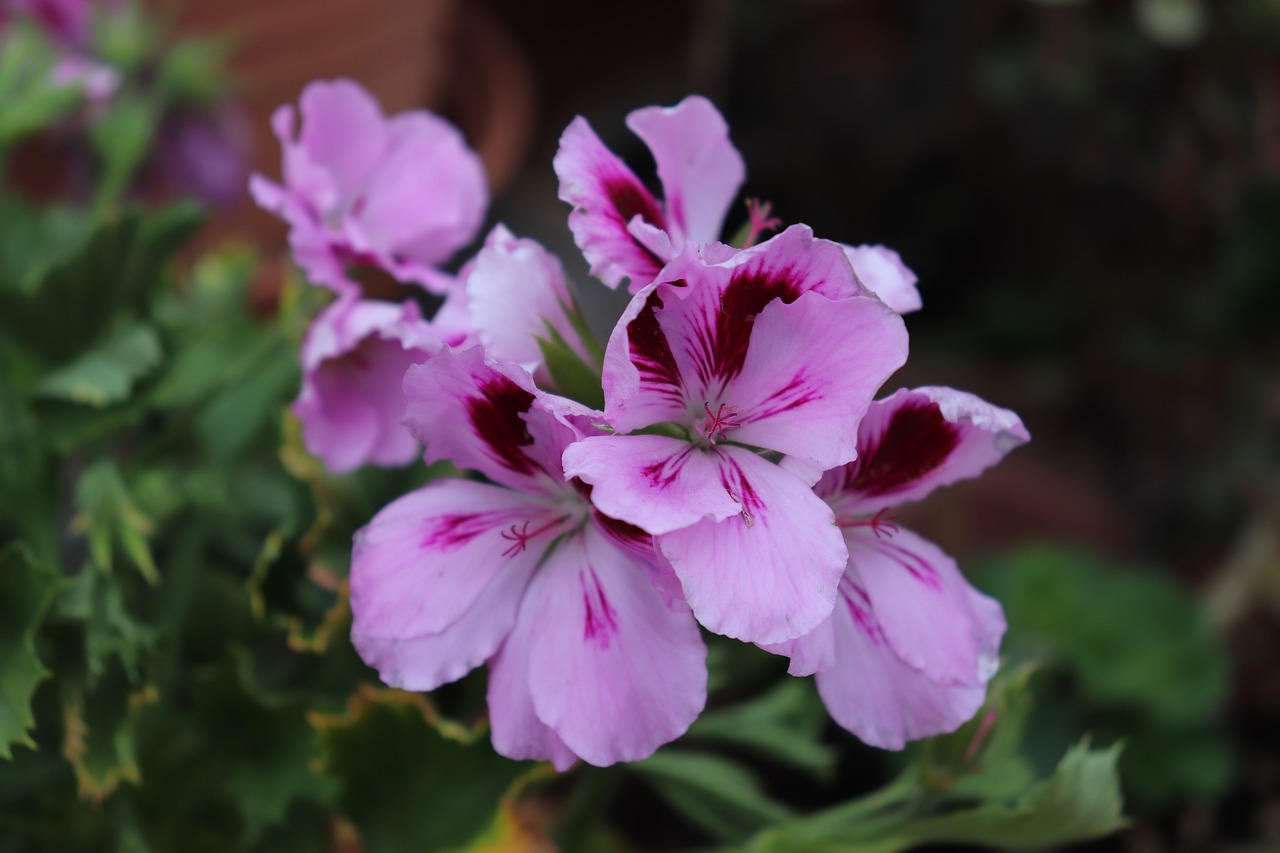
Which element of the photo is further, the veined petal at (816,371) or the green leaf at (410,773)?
the green leaf at (410,773)

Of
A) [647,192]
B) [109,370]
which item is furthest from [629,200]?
[109,370]

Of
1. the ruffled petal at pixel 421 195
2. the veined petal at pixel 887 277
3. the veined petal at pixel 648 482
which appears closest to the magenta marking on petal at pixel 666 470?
the veined petal at pixel 648 482

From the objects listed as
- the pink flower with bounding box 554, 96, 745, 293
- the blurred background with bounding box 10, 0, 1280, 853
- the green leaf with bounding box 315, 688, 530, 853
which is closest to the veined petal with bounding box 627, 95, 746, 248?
the pink flower with bounding box 554, 96, 745, 293

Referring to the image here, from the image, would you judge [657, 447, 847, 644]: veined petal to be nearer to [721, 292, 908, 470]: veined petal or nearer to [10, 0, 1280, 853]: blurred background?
[721, 292, 908, 470]: veined petal

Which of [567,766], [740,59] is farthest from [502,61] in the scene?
[567,766]

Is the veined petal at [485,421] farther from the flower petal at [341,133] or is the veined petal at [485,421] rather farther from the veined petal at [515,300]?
the flower petal at [341,133]

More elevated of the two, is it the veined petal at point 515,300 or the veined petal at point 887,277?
the veined petal at point 887,277

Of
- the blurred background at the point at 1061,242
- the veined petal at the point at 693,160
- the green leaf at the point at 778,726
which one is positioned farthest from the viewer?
the blurred background at the point at 1061,242

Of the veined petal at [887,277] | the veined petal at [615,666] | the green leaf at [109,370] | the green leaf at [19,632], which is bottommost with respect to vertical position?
the green leaf at [19,632]

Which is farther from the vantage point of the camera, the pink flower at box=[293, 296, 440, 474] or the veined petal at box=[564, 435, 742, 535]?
the pink flower at box=[293, 296, 440, 474]
